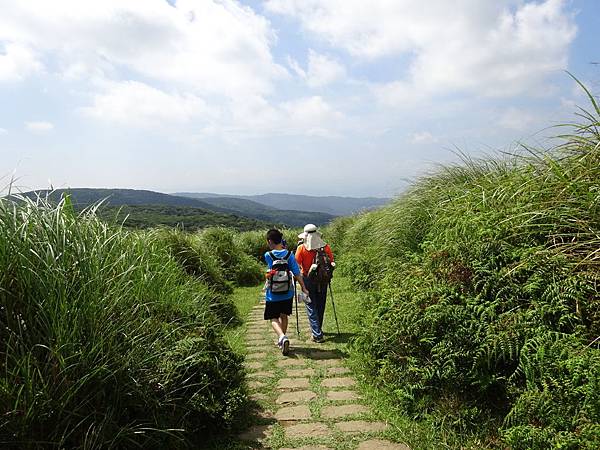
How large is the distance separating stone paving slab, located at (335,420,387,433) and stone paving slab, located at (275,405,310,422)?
1.15 feet

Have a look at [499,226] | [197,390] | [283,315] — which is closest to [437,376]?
[499,226]

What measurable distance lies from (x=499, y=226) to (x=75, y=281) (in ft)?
12.6

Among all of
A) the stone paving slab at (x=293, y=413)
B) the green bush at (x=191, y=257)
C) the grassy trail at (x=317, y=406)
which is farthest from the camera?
the green bush at (x=191, y=257)

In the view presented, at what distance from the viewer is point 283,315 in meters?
5.98

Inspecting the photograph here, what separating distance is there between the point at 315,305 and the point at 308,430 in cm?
283

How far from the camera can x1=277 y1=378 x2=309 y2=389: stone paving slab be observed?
177 inches

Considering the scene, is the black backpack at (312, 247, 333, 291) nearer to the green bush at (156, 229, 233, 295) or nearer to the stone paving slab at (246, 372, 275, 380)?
the stone paving slab at (246, 372, 275, 380)

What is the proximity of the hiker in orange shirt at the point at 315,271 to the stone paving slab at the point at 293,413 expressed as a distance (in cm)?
223

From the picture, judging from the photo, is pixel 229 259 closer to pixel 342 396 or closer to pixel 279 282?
pixel 279 282

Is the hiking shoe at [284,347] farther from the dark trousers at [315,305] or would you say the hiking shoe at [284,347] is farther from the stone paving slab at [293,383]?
the stone paving slab at [293,383]

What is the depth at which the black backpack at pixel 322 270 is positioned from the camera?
6309mm

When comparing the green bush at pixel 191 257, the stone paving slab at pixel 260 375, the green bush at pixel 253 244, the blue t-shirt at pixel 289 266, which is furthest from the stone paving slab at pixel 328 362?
the green bush at pixel 253 244

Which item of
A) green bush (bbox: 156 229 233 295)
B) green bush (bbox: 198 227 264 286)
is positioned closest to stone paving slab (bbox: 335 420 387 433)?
green bush (bbox: 156 229 233 295)

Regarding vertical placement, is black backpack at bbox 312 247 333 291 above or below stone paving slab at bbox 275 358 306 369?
above
